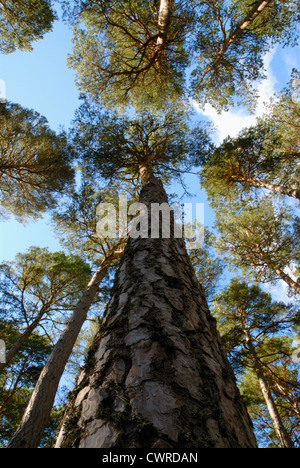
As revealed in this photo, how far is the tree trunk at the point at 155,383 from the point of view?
0.93m

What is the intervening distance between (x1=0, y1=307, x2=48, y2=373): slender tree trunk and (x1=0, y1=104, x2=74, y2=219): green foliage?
15.1ft

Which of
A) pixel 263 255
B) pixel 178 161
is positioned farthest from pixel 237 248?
pixel 178 161

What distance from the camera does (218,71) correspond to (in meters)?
10.5

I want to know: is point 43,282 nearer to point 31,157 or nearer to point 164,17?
point 31,157

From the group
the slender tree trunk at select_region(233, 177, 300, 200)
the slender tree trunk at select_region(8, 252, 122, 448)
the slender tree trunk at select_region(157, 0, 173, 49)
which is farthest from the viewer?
the slender tree trunk at select_region(233, 177, 300, 200)

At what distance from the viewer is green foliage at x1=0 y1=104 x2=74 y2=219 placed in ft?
29.4

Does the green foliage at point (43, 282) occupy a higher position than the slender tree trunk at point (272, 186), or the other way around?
the slender tree trunk at point (272, 186)

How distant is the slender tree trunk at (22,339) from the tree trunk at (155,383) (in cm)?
805

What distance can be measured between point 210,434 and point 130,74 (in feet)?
35.3

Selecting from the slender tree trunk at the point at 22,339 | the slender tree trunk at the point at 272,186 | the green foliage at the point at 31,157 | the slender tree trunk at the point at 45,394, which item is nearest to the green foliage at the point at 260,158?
the slender tree trunk at the point at 272,186

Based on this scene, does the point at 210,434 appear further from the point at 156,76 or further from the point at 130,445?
the point at 156,76

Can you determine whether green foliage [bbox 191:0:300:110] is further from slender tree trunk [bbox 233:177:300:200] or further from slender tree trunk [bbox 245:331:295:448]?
slender tree trunk [bbox 245:331:295:448]

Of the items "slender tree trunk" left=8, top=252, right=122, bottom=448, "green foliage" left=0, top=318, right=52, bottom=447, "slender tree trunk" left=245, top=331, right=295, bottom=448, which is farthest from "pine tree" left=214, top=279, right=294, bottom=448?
"green foliage" left=0, top=318, right=52, bottom=447

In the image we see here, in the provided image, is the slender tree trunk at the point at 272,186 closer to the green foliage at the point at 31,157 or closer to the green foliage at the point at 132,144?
the green foliage at the point at 132,144
